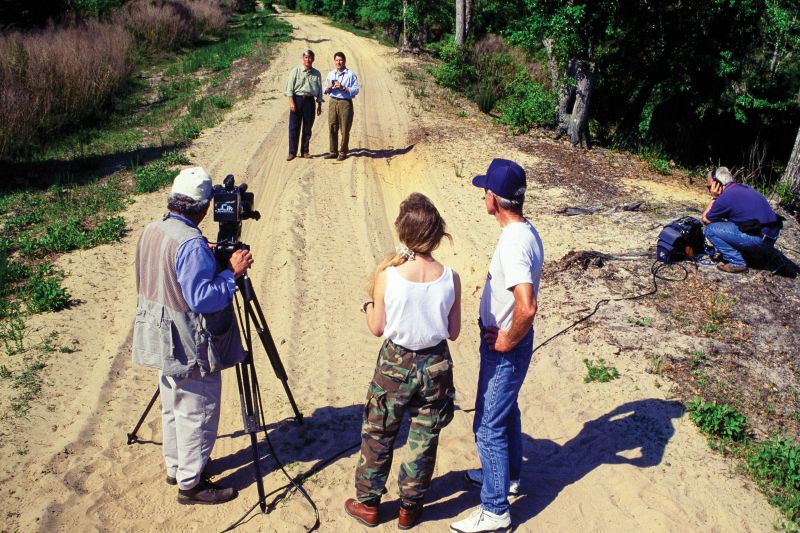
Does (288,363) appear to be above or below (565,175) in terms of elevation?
below

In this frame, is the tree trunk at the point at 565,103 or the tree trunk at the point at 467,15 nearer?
the tree trunk at the point at 565,103

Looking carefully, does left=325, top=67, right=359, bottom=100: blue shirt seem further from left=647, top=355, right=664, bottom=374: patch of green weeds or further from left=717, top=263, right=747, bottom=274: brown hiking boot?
left=647, top=355, right=664, bottom=374: patch of green weeds

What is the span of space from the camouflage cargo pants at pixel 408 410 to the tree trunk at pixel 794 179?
9.33 m

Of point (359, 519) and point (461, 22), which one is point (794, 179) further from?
point (461, 22)

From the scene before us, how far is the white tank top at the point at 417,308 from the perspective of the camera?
124 inches

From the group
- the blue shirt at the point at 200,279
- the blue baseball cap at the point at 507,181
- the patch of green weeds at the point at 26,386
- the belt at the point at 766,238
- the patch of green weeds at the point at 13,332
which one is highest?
the blue baseball cap at the point at 507,181

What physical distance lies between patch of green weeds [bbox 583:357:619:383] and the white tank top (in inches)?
103

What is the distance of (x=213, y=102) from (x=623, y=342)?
451 inches

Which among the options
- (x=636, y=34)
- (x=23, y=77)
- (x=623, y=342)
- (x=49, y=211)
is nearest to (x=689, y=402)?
(x=623, y=342)

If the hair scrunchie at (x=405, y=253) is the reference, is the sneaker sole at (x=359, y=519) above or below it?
below

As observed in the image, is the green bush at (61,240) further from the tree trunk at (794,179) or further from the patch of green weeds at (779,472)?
the tree trunk at (794,179)

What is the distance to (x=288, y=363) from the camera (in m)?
5.71

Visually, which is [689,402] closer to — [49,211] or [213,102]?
[49,211]

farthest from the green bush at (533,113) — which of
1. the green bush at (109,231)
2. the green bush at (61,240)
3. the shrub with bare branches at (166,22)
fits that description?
the shrub with bare branches at (166,22)
